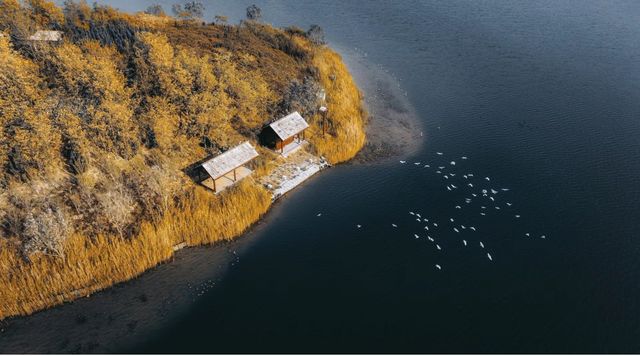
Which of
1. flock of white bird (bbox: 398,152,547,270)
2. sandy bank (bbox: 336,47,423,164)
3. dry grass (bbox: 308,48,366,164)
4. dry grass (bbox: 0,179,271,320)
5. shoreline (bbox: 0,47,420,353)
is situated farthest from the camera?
sandy bank (bbox: 336,47,423,164)

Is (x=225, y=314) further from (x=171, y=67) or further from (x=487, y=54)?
(x=487, y=54)

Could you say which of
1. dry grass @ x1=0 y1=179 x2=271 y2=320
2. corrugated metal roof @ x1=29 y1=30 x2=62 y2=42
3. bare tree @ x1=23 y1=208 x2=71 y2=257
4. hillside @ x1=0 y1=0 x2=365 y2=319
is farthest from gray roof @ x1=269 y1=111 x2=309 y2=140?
corrugated metal roof @ x1=29 y1=30 x2=62 y2=42

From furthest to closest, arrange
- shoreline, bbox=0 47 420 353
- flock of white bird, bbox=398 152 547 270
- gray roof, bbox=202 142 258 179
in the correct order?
1. gray roof, bbox=202 142 258 179
2. flock of white bird, bbox=398 152 547 270
3. shoreline, bbox=0 47 420 353

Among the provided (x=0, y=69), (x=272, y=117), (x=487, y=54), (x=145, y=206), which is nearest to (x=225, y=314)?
(x=145, y=206)

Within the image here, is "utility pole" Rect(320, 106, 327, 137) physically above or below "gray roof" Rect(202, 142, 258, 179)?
above

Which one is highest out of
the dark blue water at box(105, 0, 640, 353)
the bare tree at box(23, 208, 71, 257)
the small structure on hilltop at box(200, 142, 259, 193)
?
the small structure on hilltop at box(200, 142, 259, 193)

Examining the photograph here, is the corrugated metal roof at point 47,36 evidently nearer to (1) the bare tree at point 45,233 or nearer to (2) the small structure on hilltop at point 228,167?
(1) the bare tree at point 45,233

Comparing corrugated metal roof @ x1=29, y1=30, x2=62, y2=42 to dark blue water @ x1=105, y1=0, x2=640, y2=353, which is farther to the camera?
corrugated metal roof @ x1=29, y1=30, x2=62, y2=42

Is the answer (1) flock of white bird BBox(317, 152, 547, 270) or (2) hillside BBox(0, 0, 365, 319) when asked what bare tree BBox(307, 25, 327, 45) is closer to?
(2) hillside BBox(0, 0, 365, 319)
